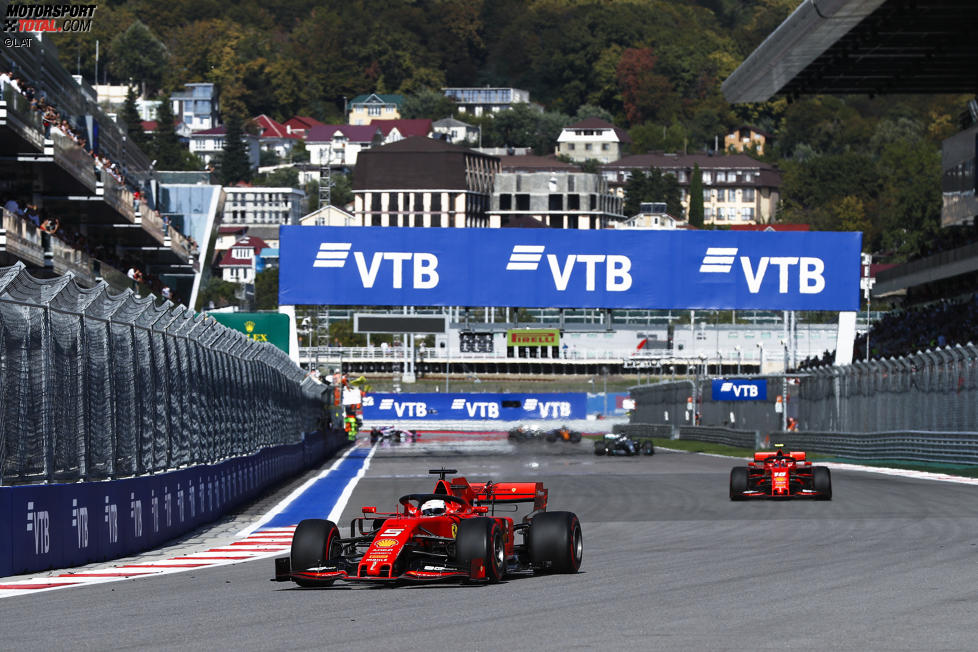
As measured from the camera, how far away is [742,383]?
61938mm

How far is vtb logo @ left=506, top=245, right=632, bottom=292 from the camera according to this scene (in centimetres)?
4397

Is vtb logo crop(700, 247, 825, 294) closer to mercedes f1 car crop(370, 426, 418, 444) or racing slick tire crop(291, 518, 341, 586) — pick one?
mercedes f1 car crop(370, 426, 418, 444)

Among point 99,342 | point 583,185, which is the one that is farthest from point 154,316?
point 583,185

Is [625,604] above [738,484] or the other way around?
above

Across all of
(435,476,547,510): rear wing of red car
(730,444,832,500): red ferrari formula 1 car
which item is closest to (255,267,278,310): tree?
(730,444,832,500): red ferrari formula 1 car

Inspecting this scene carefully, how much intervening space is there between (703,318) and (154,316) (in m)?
99.6

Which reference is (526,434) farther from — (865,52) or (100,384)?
(100,384)

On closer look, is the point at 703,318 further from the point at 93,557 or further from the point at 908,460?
the point at 93,557

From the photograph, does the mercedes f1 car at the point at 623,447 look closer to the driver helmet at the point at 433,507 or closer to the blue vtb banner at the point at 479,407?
the blue vtb banner at the point at 479,407

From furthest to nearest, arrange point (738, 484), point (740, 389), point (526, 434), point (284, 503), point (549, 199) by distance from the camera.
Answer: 1. point (549, 199)
2. point (526, 434)
3. point (740, 389)
4. point (284, 503)
5. point (738, 484)

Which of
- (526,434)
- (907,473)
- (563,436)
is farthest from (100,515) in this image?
(526,434)

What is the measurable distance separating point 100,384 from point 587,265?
29.5 meters

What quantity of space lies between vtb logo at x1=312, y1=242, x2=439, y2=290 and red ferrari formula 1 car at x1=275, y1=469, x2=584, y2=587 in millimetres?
30652

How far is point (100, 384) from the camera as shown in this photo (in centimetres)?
1517
